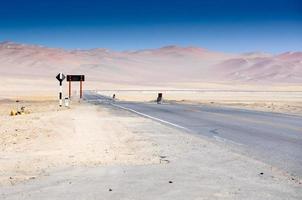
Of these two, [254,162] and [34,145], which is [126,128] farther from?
[254,162]

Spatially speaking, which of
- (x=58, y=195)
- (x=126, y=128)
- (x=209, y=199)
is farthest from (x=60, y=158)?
(x=126, y=128)

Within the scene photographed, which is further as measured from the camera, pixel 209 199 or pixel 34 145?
pixel 34 145

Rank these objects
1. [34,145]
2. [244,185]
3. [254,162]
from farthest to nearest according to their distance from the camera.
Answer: [34,145] < [254,162] < [244,185]

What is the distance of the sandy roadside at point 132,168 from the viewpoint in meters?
8.16

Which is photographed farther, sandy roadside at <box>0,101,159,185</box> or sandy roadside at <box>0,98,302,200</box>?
sandy roadside at <box>0,101,159,185</box>

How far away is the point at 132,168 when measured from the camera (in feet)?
33.9

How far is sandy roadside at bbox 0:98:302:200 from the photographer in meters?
8.16

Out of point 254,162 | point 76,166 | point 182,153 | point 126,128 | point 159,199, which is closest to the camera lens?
point 159,199

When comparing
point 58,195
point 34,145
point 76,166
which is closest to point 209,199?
point 58,195

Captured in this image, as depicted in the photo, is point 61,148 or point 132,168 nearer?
point 132,168

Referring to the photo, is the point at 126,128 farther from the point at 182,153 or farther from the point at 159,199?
the point at 159,199

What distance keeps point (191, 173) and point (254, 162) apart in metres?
2.10

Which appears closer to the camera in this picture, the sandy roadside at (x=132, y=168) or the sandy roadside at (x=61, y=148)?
the sandy roadside at (x=132, y=168)

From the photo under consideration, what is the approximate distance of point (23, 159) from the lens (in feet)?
38.1
